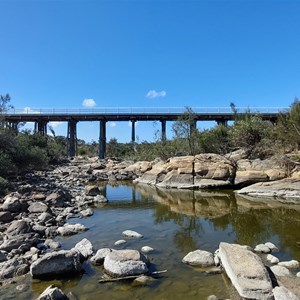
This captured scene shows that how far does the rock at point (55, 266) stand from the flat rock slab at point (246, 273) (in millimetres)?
3728

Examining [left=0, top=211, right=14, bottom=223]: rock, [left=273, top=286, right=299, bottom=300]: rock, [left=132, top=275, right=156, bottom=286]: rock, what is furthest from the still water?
[left=0, top=211, right=14, bottom=223]: rock

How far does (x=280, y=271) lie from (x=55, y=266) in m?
5.43

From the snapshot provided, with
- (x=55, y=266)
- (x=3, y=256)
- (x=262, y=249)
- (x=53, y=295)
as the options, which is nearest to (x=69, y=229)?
(x=3, y=256)

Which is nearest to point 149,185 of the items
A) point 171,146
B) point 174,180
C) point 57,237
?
point 174,180

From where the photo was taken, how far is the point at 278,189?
818 inches

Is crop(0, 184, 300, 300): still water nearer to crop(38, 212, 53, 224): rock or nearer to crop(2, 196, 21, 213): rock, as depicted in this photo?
crop(38, 212, 53, 224): rock

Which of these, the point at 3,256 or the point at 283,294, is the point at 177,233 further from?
the point at 283,294

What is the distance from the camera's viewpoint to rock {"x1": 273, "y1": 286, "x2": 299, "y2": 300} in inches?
235

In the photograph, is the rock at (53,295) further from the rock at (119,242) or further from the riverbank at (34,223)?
the rock at (119,242)

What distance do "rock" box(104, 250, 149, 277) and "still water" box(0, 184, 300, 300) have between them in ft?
1.00

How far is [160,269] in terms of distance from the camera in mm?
8422

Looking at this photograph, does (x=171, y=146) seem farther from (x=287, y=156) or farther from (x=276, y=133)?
(x=287, y=156)

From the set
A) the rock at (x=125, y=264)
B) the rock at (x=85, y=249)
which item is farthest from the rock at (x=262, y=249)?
the rock at (x=85, y=249)

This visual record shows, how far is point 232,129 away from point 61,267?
1068 inches
